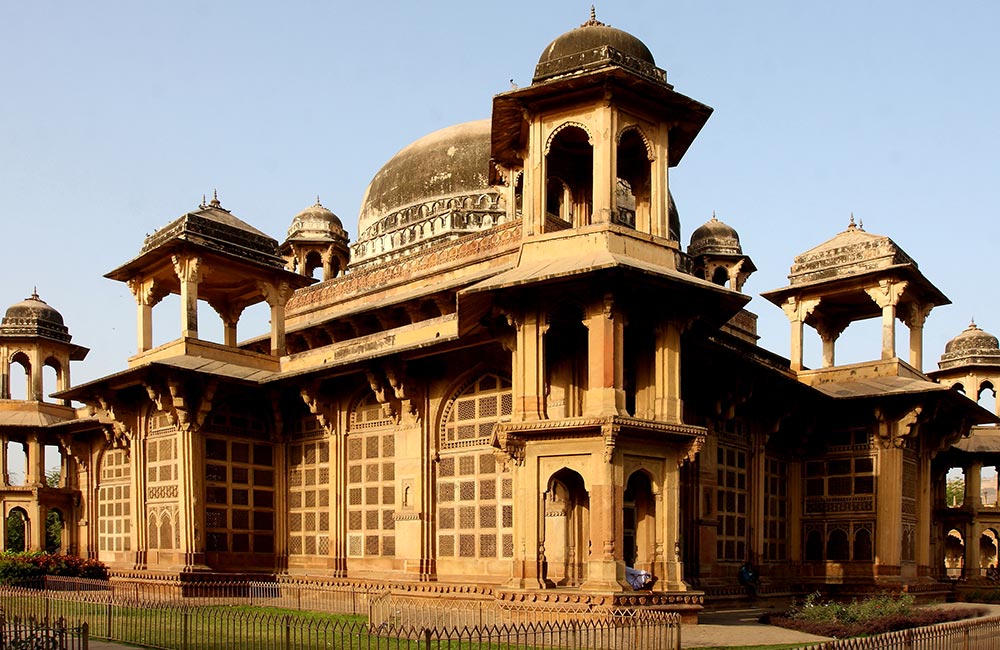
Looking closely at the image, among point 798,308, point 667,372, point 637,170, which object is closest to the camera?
point 667,372

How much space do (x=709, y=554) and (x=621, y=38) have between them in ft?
33.0

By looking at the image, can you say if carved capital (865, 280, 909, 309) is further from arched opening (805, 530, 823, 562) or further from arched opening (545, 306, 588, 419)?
arched opening (545, 306, 588, 419)

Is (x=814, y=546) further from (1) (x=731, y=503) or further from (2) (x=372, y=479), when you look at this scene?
(2) (x=372, y=479)

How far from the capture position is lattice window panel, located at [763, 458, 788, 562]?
83.9 ft

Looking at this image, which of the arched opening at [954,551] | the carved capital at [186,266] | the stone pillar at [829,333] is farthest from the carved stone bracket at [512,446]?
the arched opening at [954,551]

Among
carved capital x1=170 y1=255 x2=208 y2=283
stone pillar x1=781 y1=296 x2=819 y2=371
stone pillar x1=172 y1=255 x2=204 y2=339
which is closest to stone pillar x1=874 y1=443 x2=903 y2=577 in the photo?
stone pillar x1=781 y1=296 x2=819 y2=371

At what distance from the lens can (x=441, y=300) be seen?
→ 2386 cm

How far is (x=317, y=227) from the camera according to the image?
36.7m

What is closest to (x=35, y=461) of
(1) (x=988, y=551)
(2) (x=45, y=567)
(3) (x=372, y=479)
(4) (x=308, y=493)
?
(2) (x=45, y=567)

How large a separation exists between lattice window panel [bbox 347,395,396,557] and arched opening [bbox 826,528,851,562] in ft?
35.3

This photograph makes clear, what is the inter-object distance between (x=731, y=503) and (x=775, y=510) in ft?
11.0

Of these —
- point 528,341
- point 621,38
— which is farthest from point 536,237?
point 621,38

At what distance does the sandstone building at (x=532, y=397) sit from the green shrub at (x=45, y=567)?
3.54 ft

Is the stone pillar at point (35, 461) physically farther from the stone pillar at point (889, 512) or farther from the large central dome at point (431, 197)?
the stone pillar at point (889, 512)
